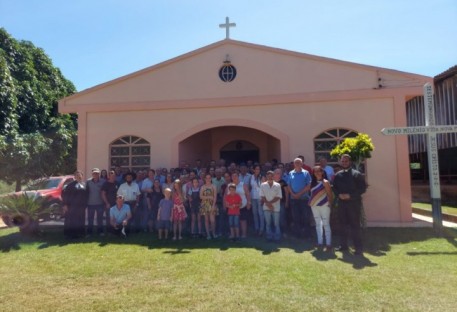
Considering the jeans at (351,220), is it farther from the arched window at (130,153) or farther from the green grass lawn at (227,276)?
the arched window at (130,153)

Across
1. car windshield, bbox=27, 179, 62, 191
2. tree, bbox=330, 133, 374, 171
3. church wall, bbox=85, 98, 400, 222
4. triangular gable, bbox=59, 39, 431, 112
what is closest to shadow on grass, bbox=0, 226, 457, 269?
church wall, bbox=85, 98, 400, 222

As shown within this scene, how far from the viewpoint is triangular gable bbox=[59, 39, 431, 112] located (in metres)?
10.2

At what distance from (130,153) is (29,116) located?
5.10 m

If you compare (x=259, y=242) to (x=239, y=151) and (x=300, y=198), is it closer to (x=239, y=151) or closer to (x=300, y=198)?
(x=300, y=198)

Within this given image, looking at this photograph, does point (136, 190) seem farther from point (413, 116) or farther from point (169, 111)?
point (413, 116)

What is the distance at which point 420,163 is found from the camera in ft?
58.3

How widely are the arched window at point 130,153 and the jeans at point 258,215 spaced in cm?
394

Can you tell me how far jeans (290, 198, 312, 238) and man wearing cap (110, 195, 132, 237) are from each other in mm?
3754

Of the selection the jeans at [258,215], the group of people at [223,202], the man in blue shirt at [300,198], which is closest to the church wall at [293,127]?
the group of people at [223,202]

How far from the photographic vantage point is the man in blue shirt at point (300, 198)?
7809 mm

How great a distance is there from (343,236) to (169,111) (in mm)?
6233

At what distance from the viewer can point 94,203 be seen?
899 cm

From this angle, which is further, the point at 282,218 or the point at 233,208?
the point at 282,218

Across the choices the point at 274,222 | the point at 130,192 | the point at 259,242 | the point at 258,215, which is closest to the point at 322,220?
the point at 274,222
